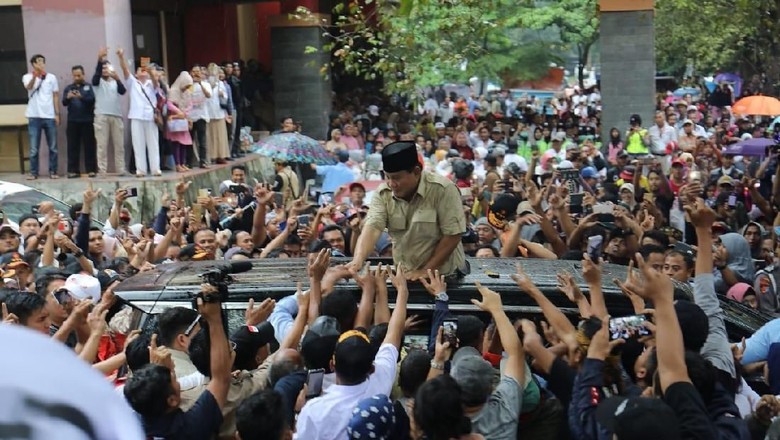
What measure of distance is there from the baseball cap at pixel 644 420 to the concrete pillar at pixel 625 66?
59.2ft

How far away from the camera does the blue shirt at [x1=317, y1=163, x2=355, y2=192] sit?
16.3 metres

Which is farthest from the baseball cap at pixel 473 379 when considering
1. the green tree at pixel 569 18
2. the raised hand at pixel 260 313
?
the green tree at pixel 569 18

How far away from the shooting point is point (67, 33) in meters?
15.5

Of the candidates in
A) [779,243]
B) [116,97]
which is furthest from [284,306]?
[116,97]

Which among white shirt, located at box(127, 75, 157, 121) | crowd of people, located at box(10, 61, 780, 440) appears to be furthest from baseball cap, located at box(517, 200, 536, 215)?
white shirt, located at box(127, 75, 157, 121)

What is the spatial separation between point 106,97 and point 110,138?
2.23ft

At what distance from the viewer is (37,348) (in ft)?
4.04

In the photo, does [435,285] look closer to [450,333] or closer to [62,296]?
[450,333]

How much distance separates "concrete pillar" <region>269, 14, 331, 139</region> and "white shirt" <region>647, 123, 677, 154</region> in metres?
6.53

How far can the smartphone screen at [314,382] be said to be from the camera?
→ 4.57m

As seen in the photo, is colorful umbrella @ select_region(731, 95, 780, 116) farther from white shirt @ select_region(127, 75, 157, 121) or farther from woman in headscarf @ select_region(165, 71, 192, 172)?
white shirt @ select_region(127, 75, 157, 121)

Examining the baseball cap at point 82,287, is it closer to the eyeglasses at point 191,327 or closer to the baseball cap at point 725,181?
the eyeglasses at point 191,327

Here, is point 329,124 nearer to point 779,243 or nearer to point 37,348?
point 779,243

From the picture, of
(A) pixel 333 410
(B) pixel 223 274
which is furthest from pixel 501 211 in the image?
(A) pixel 333 410
